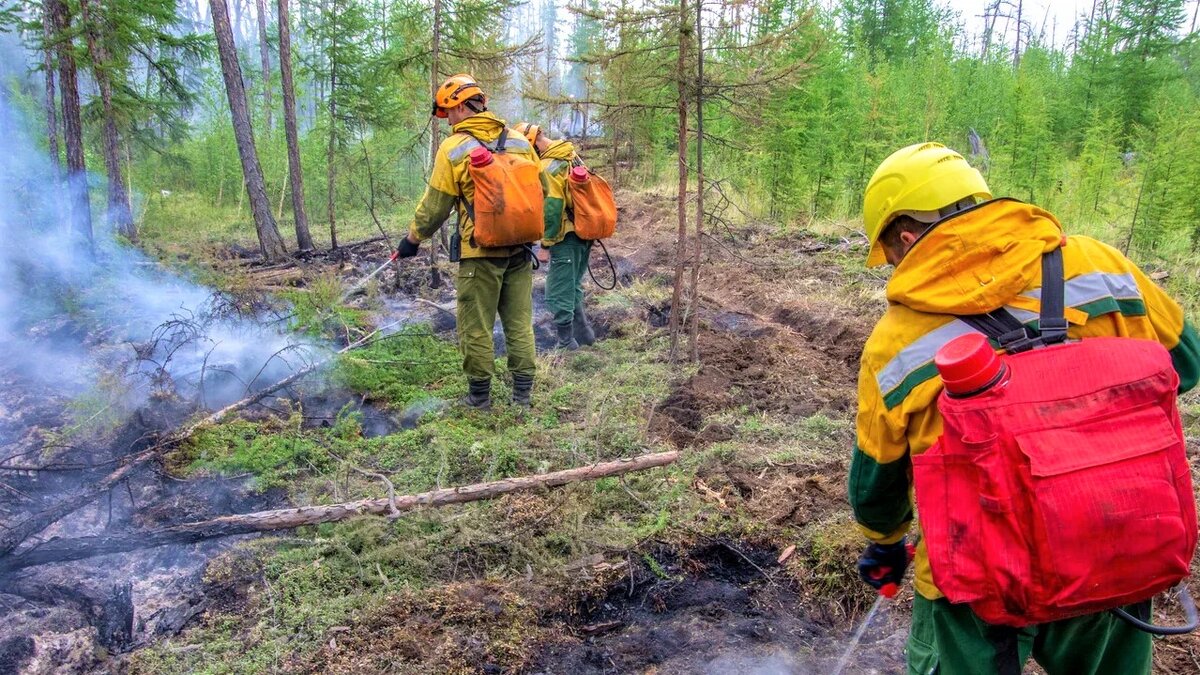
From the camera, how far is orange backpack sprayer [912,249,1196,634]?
4.57 ft

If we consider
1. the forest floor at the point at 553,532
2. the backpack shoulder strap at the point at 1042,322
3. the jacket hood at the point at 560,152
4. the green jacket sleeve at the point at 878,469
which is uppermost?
the jacket hood at the point at 560,152

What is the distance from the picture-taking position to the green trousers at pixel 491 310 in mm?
5609

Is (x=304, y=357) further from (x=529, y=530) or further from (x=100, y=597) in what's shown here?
(x=529, y=530)

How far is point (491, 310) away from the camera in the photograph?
5.75m

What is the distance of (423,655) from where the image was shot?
2.94 m

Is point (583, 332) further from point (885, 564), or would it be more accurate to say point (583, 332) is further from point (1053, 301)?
point (1053, 301)

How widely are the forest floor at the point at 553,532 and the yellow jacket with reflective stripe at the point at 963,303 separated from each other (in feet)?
5.56

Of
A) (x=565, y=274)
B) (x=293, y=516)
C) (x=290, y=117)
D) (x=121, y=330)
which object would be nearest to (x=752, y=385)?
(x=565, y=274)

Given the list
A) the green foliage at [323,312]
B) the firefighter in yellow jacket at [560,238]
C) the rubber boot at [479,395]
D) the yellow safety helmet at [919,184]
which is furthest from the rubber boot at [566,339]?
the yellow safety helmet at [919,184]

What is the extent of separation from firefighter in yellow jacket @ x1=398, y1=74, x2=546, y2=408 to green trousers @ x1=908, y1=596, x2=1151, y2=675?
433cm

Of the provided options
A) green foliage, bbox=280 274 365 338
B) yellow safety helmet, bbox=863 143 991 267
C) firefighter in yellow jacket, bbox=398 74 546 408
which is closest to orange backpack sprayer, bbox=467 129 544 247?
firefighter in yellow jacket, bbox=398 74 546 408

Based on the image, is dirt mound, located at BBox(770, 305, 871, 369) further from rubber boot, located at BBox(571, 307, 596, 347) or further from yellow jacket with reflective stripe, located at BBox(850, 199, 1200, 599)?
yellow jacket with reflective stripe, located at BBox(850, 199, 1200, 599)

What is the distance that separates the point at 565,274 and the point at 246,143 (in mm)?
7542

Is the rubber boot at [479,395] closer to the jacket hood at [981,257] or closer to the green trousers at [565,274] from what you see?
the green trousers at [565,274]
